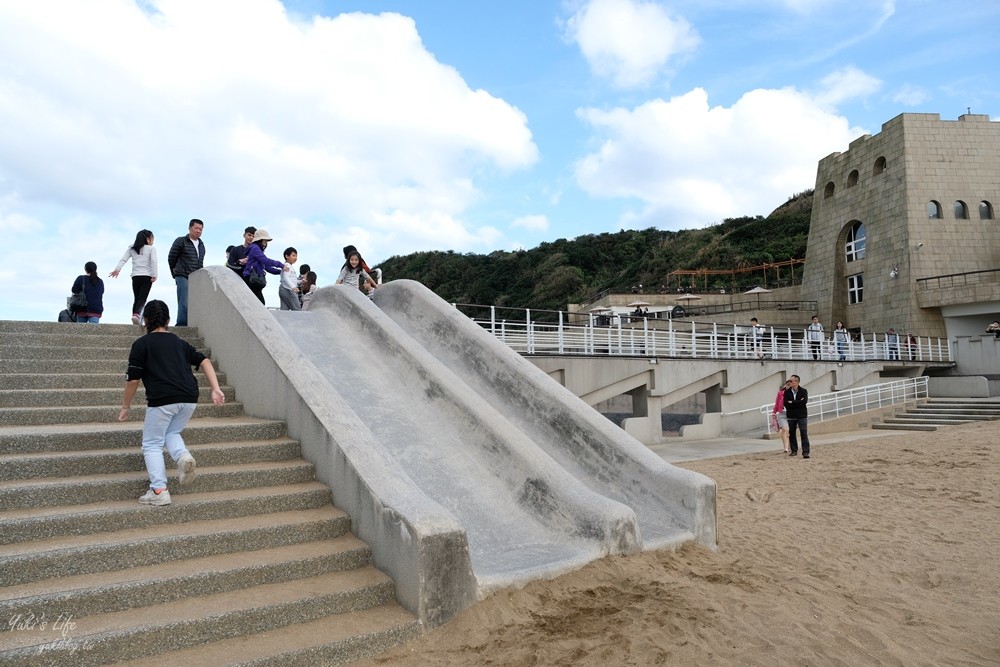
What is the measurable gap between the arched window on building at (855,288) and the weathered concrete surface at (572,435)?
31.3m

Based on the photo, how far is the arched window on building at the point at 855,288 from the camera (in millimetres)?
33281

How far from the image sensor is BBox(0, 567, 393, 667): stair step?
123 inches

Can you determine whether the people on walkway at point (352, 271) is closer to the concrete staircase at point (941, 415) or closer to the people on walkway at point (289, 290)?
the people on walkway at point (289, 290)

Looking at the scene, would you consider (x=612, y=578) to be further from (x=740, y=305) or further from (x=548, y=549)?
(x=740, y=305)

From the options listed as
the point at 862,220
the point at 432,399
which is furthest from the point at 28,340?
the point at 862,220

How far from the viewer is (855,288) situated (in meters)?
33.6

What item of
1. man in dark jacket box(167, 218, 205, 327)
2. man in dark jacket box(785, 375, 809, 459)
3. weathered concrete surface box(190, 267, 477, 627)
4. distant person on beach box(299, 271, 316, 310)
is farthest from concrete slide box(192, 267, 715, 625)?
man in dark jacket box(785, 375, 809, 459)

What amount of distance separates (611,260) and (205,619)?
69.3m

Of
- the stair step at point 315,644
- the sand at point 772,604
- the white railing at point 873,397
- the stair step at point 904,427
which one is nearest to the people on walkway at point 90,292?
the stair step at point 315,644

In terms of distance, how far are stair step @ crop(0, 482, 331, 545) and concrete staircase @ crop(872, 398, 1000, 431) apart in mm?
18124

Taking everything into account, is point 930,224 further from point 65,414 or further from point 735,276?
point 65,414

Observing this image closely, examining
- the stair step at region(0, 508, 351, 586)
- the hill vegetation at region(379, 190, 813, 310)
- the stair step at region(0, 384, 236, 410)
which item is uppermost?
the hill vegetation at region(379, 190, 813, 310)

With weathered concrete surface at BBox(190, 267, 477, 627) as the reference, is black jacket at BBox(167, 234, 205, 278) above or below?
above

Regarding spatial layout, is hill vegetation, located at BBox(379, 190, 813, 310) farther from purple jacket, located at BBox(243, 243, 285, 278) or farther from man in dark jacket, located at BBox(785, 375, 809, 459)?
purple jacket, located at BBox(243, 243, 285, 278)
